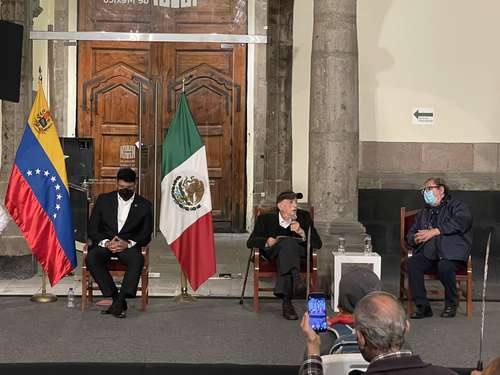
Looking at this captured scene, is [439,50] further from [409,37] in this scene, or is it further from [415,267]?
[415,267]

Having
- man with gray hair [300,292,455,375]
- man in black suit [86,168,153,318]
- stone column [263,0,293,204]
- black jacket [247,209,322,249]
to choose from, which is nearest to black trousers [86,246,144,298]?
man in black suit [86,168,153,318]

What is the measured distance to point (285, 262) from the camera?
7590 mm

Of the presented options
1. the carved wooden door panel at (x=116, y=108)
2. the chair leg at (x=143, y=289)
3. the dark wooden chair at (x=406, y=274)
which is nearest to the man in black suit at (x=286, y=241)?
the dark wooden chair at (x=406, y=274)

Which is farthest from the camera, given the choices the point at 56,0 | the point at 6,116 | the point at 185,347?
the point at 56,0

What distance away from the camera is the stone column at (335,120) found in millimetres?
8359

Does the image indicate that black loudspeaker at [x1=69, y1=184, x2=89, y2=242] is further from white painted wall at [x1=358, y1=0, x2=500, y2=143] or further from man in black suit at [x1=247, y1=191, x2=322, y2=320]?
white painted wall at [x1=358, y1=0, x2=500, y2=143]

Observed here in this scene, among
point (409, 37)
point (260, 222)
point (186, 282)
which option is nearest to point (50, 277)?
point (186, 282)

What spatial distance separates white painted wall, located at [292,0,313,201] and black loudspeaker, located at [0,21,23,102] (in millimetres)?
2680

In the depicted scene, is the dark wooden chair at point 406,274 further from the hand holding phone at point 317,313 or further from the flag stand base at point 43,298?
the hand holding phone at point 317,313

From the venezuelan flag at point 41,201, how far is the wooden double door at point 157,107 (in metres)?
3.07

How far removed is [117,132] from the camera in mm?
11164

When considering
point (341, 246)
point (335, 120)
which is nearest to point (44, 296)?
point (341, 246)

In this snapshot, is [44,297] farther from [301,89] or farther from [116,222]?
[301,89]

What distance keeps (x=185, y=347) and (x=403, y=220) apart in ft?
7.57
